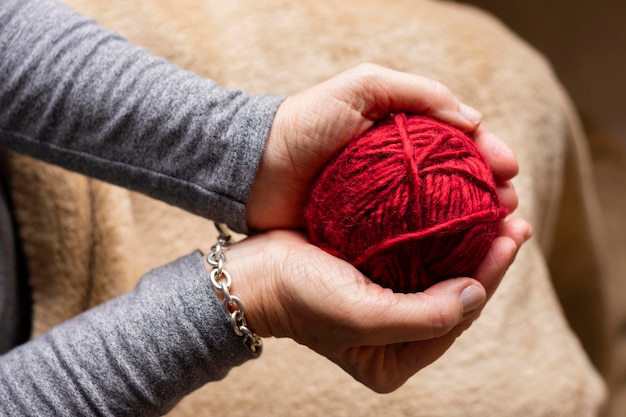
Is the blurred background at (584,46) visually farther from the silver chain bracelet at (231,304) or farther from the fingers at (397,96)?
the silver chain bracelet at (231,304)

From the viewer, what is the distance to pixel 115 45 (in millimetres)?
649

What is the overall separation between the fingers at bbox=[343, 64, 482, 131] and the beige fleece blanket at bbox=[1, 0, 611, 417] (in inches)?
10.2

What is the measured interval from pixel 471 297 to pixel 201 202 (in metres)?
0.27

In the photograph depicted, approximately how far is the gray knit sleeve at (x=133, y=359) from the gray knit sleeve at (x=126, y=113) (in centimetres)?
10

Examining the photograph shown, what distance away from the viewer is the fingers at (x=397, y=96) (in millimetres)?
585

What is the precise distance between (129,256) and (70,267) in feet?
0.23

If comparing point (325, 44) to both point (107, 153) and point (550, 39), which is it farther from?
point (550, 39)

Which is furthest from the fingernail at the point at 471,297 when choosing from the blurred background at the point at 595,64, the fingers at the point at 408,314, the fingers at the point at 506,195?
the blurred background at the point at 595,64

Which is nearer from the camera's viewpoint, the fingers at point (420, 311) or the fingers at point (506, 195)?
the fingers at point (420, 311)

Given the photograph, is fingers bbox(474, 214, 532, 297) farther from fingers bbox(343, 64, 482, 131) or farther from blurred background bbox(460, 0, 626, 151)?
blurred background bbox(460, 0, 626, 151)

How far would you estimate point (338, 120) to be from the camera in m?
0.59

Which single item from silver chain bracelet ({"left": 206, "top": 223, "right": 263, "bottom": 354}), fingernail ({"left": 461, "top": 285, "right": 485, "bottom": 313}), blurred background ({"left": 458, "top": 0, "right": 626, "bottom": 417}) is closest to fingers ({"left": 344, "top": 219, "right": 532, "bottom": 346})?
fingernail ({"left": 461, "top": 285, "right": 485, "bottom": 313})

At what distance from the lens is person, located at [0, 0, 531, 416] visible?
0.56 m

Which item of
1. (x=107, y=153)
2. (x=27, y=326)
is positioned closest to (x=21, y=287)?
(x=27, y=326)
